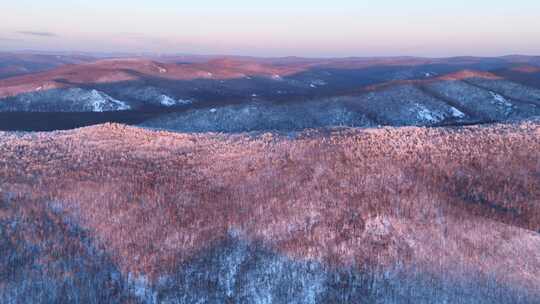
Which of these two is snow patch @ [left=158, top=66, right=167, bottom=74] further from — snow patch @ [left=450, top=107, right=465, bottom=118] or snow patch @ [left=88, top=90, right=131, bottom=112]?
snow patch @ [left=450, top=107, right=465, bottom=118]

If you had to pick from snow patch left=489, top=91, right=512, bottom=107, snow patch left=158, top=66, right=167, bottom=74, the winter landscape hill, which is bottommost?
the winter landscape hill

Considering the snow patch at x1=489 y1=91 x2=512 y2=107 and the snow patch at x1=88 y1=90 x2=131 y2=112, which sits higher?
the snow patch at x1=489 y1=91 x2=512 y2=107

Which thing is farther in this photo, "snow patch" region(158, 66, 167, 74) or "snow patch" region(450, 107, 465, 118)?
"snow patch" region(158, 66, 167, 74)

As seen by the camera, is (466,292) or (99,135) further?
(99,135)

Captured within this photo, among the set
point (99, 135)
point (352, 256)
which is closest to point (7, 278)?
point (352, 256)

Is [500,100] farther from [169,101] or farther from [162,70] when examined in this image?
[162,70]

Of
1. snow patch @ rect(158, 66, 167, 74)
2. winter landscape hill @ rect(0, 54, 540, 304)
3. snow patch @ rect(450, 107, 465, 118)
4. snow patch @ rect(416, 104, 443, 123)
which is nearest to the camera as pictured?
winter landscape hill @ rect(0, 54, 540, 304)

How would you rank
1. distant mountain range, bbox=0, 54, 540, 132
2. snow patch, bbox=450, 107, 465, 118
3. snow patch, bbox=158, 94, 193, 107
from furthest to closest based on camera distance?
snow patch, bbox=158, 94, 193, 107 < snow patch, bbox=450, 107, 465, 118 < distant mountain range, bbox=0, 54, 540, 132

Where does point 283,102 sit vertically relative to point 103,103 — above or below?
above

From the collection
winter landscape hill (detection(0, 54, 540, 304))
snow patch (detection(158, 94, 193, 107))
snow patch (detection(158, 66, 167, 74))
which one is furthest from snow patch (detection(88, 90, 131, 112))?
snow patch (detection(158, 66, 167, 74))

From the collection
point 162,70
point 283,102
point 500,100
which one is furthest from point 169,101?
point 500,100

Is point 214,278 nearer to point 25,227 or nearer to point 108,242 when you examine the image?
point 108,242
